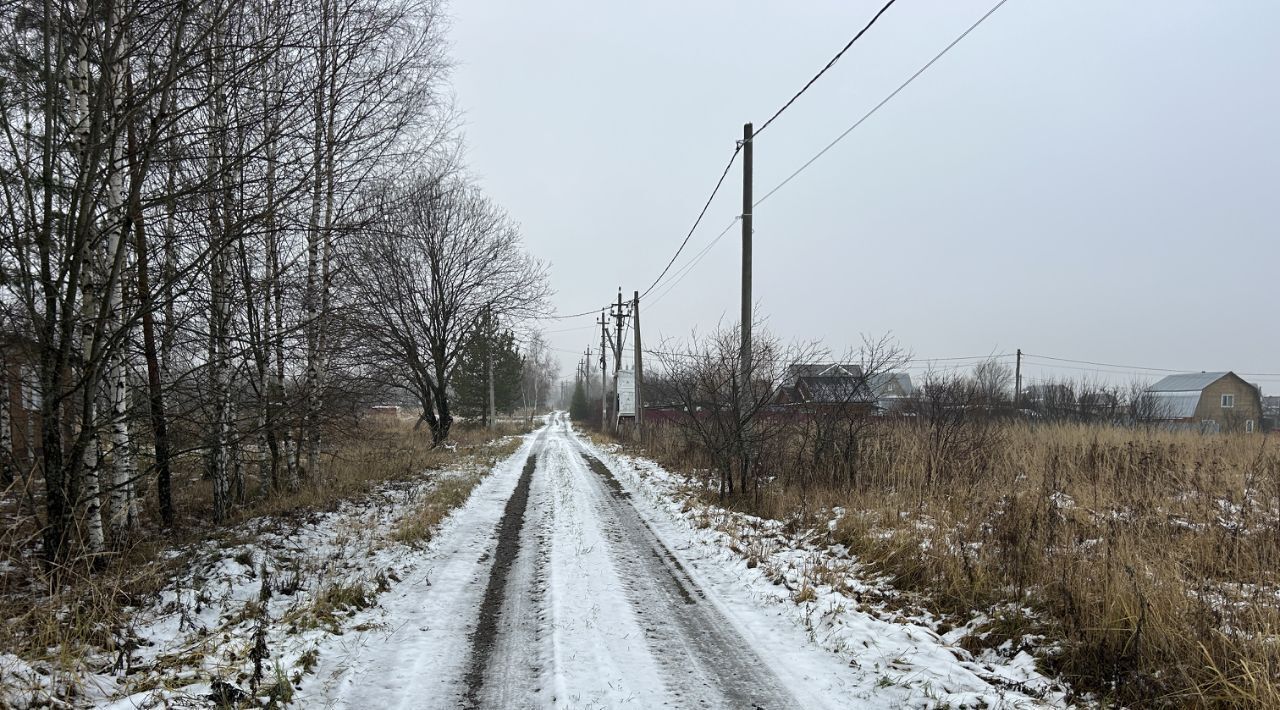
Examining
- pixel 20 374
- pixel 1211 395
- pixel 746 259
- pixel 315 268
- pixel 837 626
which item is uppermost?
pixel 746 259

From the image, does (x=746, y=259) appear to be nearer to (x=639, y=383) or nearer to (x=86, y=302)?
(x=86, y=302)

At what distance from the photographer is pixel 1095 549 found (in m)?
4.97

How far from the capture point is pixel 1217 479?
24.1 feet

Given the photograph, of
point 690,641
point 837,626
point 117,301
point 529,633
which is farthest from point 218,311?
point 837,626

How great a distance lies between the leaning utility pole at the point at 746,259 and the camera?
9.59 m

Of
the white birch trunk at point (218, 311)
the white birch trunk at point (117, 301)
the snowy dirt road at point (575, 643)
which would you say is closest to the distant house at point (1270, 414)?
the snowy dirt road at point (575, 643)

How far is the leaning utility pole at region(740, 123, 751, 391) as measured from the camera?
31.5ft

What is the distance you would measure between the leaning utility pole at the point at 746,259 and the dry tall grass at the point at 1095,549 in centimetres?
219

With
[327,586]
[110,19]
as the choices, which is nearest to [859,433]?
[327,586]

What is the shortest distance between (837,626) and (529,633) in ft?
7.97

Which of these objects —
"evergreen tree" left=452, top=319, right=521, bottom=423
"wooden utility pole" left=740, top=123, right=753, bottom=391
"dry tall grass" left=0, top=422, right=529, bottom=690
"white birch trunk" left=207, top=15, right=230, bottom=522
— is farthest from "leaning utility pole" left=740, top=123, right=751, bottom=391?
"evergreen tree" left=452, top=319, right=521, bottom=423

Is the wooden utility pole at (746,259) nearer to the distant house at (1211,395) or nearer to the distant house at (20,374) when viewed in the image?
the distant house at (20,374)

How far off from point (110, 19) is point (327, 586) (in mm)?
4852

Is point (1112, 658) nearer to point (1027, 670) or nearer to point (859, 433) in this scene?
point (1027, 670)
